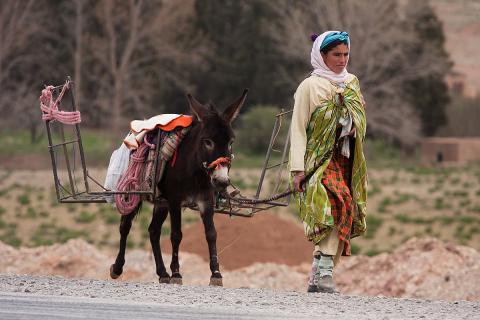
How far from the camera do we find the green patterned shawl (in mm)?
11219

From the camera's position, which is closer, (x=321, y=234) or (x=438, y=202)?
(x=321, y=234)

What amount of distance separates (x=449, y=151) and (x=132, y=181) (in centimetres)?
3962

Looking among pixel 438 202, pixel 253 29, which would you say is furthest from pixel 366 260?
pixel 253 29

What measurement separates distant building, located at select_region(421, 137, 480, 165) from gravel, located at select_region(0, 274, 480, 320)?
40.2m

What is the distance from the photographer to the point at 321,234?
11328 mm

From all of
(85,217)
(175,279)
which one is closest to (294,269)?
(175,279)

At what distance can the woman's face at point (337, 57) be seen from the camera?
1130 cm

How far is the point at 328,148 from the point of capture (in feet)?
37.1

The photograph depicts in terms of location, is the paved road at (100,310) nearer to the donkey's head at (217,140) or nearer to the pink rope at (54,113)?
the donkey's head at (217,140)

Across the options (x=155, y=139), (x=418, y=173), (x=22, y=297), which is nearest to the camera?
(x=22, y=297)

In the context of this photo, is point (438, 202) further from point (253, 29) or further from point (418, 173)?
point (253, 29)

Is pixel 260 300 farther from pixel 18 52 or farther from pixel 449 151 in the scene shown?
pixel 18 52

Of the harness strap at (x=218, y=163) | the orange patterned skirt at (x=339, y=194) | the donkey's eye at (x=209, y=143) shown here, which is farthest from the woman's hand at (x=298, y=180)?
the donkey's eye at (x=209, y=143)

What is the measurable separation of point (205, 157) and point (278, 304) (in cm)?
262
